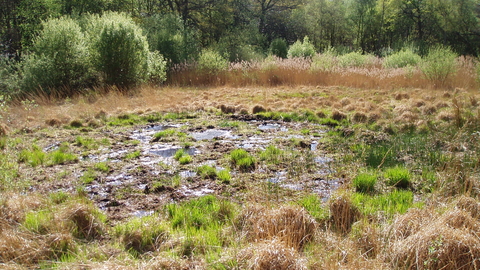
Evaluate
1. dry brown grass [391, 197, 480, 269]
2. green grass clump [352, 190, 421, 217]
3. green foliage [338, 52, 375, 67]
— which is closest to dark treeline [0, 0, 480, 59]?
green foliage [338, 52, 375, 67]

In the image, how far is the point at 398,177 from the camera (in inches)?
183

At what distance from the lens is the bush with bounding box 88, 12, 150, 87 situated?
45.6 ft

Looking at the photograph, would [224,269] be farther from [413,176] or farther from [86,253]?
[413,176]

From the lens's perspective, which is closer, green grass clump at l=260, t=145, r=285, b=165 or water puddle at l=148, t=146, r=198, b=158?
green grass clump at l=260, t=145, r=285, b=165

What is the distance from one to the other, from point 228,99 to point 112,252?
1003cm

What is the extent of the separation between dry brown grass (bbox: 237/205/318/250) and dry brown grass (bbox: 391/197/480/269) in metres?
0.78

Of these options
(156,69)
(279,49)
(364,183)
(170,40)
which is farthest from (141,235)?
(279,49)

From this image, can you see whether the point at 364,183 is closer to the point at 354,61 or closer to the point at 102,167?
the point at 102,167

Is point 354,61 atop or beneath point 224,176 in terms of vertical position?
atop

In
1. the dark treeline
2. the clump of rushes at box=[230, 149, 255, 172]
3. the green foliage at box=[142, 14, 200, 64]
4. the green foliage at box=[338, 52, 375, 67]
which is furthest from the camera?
the dark treeline

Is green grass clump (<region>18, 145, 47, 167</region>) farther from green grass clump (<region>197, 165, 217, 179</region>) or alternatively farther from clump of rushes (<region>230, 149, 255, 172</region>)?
clump of rushes (<region>230, 149, 255, 172</region>)

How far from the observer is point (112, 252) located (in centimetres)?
309

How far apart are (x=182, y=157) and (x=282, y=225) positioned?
10.3 feet

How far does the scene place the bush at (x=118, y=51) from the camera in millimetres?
13891
